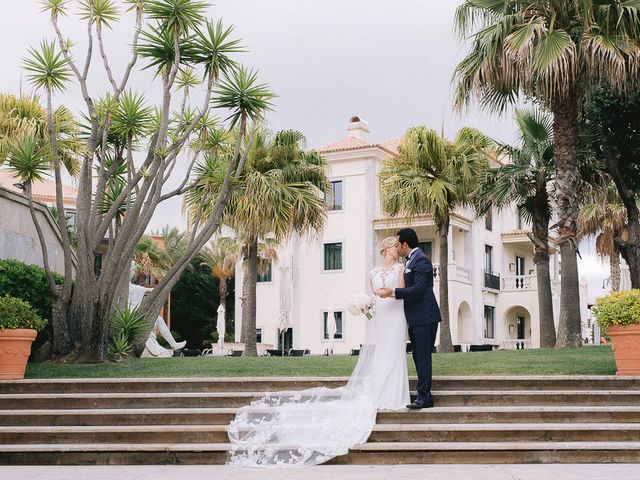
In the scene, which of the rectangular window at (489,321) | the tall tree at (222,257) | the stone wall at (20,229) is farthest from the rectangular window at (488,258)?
the stone wall at (20,229)

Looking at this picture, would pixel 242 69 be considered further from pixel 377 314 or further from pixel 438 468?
pixel 438 468

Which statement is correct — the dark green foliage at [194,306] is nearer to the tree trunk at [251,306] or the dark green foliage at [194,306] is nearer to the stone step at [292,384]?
the tree trunk at [251,306]

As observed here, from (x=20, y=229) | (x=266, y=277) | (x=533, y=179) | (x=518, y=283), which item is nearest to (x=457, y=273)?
(x=518, y=283)

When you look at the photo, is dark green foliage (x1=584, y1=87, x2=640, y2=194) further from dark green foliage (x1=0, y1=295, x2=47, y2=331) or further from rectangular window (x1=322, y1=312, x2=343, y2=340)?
rectangular window (x1=322, y1=312, x2=343, y2=340)

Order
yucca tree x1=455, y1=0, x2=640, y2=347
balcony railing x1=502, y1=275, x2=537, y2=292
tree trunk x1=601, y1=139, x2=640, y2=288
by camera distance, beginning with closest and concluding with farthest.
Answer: yucca tree x1=455, y1=0, x2=640, y2=347 < tree trunk x1=601, y1=139, x2=640, y2=288 < balcony railing x1=502, y1=275, x2=537, y2=292

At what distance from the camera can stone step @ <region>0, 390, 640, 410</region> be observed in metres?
9.63

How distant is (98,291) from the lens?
15.2m

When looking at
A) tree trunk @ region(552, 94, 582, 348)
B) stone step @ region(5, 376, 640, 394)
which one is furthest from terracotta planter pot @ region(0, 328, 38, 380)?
tree trunk @ region(552, 94, 582, 348)

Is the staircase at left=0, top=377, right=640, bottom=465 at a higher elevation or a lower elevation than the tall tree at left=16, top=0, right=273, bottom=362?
lower

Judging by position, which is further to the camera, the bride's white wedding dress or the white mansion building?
the white mansion building

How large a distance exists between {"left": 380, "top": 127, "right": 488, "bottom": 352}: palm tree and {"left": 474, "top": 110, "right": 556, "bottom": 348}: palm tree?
1.55 m

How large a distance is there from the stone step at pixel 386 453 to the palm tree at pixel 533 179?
1472 cm

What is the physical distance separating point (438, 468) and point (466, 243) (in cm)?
3520

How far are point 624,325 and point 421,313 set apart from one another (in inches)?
127
